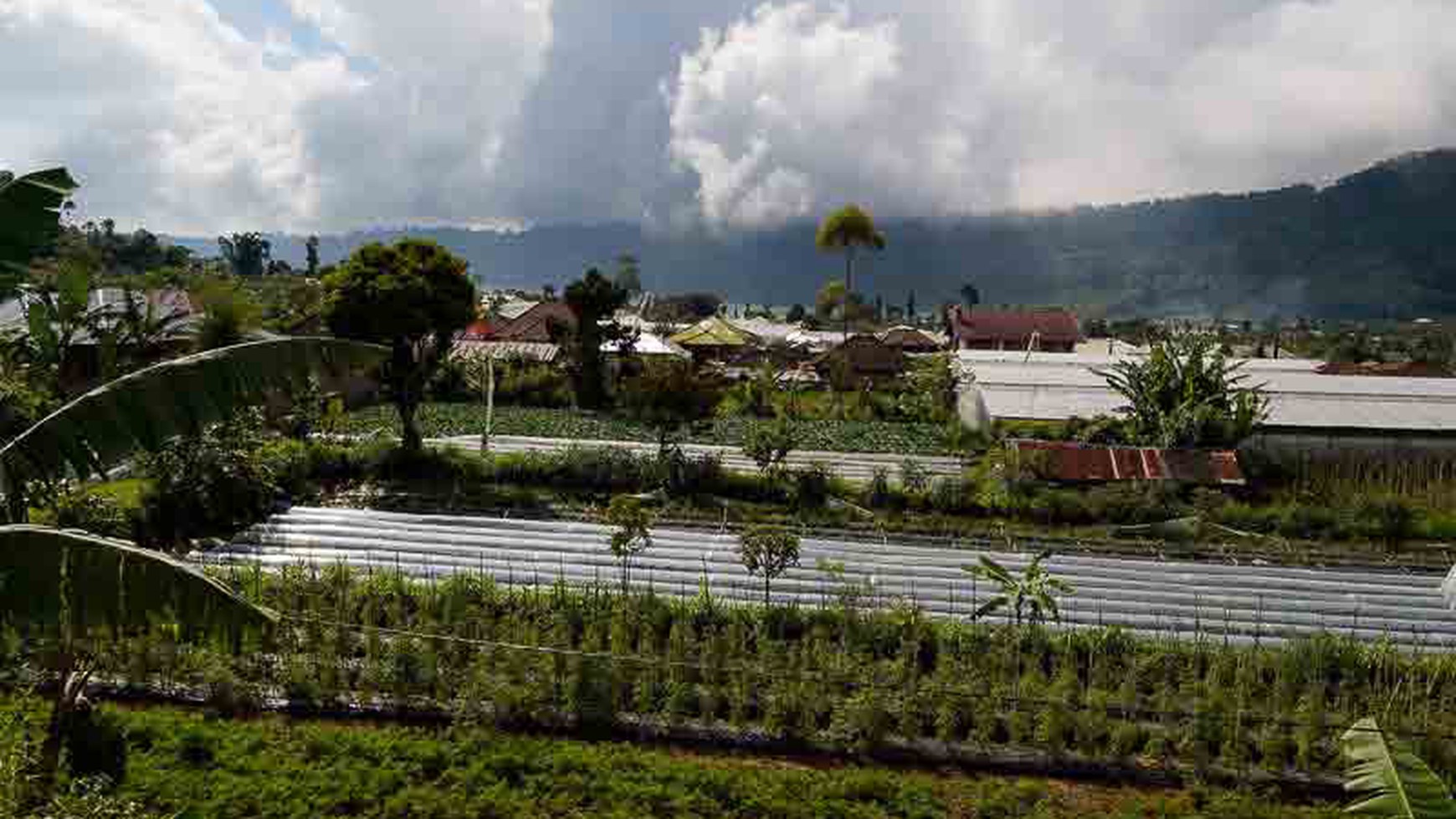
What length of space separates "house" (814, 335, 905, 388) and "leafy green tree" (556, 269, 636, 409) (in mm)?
8683

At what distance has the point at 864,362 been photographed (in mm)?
33625

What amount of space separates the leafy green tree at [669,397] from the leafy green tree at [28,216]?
11097 millimetres

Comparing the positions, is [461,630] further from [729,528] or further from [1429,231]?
[1429,231]

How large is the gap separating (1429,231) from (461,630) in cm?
18762

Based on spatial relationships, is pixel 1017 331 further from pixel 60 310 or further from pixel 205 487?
pixel 60 310

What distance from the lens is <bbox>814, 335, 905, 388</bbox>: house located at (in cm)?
3253

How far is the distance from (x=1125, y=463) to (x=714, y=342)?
82.0ft

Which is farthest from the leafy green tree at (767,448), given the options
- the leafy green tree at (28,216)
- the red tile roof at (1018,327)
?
the red tile roof at (1018,327)

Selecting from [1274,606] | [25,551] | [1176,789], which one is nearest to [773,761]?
[1176,789]

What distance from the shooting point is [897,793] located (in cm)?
660

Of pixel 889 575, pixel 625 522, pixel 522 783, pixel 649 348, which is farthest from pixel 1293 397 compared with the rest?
pixel 649 348

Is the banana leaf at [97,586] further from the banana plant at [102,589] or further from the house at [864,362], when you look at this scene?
the house at [864,362]

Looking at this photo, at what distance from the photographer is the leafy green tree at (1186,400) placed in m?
17.2

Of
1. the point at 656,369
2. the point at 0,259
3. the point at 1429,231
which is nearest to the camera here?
the point at 0,259
